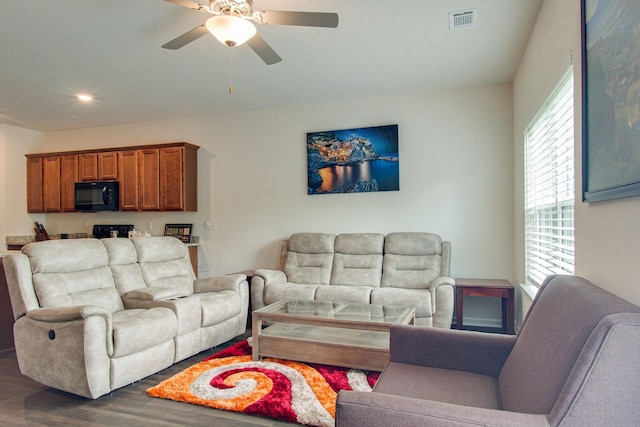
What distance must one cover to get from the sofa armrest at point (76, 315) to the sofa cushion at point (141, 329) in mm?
44

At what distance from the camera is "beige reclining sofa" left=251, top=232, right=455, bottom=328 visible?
3709 millimetres

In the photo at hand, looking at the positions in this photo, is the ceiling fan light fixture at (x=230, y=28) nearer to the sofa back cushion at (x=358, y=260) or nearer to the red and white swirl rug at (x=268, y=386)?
the red and white swirl rug at (x=268, y=386)

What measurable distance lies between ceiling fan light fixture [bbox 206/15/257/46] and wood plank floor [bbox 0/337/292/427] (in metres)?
2.28

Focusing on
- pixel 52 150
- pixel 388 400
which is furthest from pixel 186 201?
pixel 388 400

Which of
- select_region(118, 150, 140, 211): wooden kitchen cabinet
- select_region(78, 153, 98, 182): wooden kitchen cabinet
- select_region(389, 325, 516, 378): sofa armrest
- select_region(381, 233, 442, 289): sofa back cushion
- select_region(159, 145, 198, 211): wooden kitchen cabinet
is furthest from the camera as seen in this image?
select_region(78, 153, 98, 182): wooden kitchen cabinet

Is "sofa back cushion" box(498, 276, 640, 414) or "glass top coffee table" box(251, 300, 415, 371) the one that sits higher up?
"sofa back cushion" box(498, 276, 640, 414)

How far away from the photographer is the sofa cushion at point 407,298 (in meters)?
3.62

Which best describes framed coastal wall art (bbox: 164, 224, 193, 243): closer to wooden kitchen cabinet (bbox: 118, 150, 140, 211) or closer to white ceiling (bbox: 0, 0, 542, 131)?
wooden kitchen cabinet (bbox: 118, 150, 140, 211)

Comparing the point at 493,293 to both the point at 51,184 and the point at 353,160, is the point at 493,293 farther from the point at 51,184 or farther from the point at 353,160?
the point at 51,184

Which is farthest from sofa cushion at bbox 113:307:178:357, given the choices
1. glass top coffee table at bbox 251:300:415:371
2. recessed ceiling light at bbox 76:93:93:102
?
recessed ceiling light at bbox 76:93:93:102

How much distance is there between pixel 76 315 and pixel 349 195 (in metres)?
3.18

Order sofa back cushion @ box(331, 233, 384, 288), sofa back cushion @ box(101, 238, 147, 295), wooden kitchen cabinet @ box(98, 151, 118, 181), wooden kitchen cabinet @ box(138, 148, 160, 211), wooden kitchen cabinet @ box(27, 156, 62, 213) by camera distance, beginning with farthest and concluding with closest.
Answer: wooden kitchen cabinet @ box(27, 156, 62, 213)
wooden kitchen cabinet @ box(98, 151, 118, 181)
wooden kitchen cabinet @ box(138, 148, 160, 211)
sofa back cushion @ box(331, 233, 384, 288)
sofa back cushion @ box(101, 238, 147, 295)

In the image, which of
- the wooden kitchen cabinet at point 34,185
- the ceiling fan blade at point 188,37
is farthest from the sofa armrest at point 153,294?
the wooden kitchen cabinet at point 34,185

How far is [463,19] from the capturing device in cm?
293
